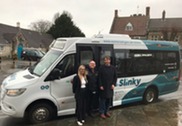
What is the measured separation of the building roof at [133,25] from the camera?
4962cm

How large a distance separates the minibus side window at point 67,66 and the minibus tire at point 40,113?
Result: 102 centimetres

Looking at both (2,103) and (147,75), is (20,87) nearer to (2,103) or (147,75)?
(2,103)

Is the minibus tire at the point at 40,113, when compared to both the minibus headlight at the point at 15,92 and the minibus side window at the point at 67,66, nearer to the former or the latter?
the minibus headlight at the point at 15,92

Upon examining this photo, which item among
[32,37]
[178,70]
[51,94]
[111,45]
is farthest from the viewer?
[32,37]

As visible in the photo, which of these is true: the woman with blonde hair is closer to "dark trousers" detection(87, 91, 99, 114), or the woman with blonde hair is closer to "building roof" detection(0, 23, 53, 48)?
"dark trousers" detection(87, 91, 99, 114)

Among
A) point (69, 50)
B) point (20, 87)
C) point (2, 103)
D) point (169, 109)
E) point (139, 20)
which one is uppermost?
point (139, 20)

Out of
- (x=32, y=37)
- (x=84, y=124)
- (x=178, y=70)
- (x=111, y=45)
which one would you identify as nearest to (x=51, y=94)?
(x=84, y=124)

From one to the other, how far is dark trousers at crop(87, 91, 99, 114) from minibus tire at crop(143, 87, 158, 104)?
2634mm

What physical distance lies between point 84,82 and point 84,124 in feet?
4.08

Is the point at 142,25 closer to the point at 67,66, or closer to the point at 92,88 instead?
the point at 67,66

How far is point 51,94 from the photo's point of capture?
20.3ft

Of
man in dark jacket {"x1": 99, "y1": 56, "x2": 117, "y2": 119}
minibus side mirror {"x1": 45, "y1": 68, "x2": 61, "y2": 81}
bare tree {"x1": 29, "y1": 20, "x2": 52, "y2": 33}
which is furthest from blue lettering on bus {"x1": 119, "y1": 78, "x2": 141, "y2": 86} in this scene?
bare tree {"x1": 29, "y1": 20, "x2": 52, "y2": 33}

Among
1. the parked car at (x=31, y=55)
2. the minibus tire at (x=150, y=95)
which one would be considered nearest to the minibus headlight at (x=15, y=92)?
the minibus tire at (x=150, y=95)

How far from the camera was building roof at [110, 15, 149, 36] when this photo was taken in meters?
49.6
